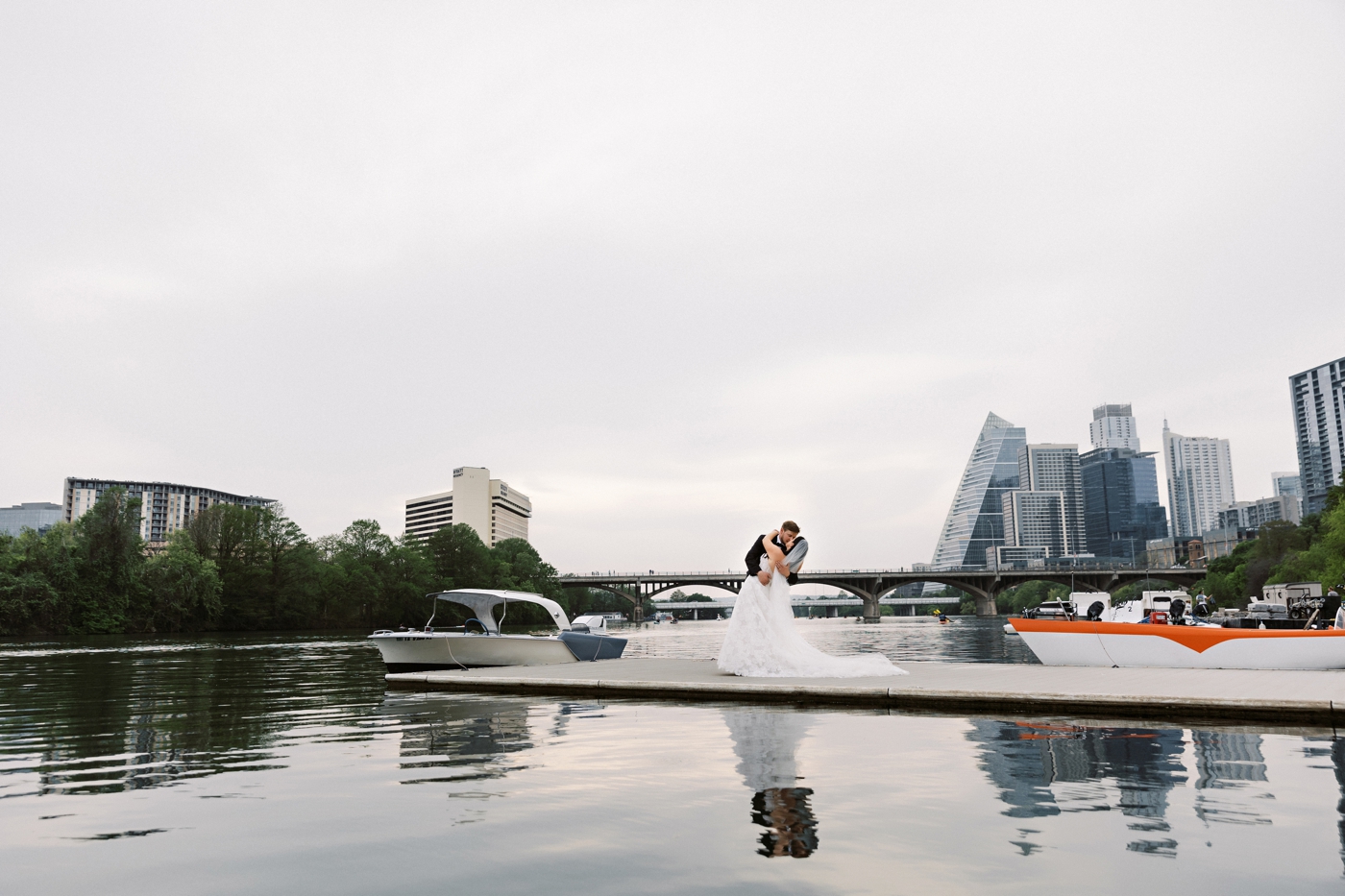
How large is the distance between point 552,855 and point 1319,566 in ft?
317

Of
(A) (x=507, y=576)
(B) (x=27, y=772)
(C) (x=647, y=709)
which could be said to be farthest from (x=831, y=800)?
(A) (x=507, y=576)

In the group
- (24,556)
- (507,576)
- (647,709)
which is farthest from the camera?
(507,576)

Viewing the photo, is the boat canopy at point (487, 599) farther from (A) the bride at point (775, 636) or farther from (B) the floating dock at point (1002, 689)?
(A) the bride at point (775, 636)

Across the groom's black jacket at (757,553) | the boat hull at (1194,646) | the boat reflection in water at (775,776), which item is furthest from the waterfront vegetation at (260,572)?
the boat reflection in water at (775,776)

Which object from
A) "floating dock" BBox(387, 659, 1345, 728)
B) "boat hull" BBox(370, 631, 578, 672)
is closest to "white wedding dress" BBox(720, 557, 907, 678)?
"floating dock" BBox(387, 659, 1345, 728)

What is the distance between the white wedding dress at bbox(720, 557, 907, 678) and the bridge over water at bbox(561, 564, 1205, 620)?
12037 centimetres

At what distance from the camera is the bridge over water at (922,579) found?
5428 inches

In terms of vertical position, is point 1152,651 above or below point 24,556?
below

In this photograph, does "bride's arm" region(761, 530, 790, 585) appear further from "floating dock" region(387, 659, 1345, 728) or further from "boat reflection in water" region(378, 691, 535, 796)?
"boat reflection in water" region(378, 691, 535, 796)

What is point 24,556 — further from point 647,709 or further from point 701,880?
point 701,880

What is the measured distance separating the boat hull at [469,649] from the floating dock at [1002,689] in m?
5.37

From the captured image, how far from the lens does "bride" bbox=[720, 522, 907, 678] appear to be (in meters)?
16.8

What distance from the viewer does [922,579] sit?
140125mm

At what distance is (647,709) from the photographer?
14914 millimetres
